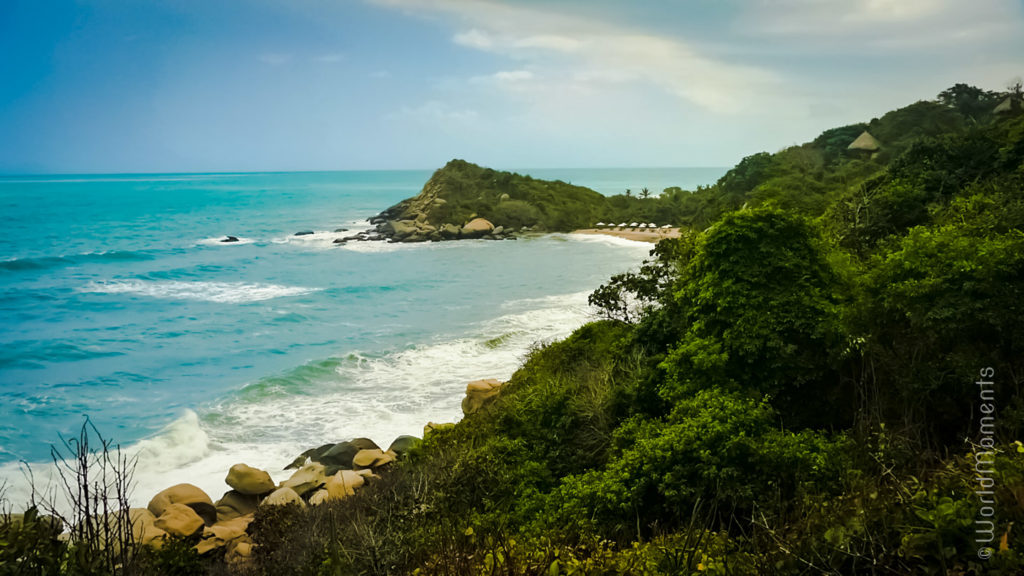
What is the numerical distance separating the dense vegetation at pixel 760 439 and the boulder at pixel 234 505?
192cm

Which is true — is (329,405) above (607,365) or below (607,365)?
below

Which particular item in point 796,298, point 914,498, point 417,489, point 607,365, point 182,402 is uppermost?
point 796,298

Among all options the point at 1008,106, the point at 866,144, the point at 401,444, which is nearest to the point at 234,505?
the point at 401,444

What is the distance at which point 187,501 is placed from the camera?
12578 millimetres

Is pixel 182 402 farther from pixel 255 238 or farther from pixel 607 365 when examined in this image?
pixel 255 238

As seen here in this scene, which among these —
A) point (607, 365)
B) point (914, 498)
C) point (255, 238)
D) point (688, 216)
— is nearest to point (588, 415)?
point (607, 365)

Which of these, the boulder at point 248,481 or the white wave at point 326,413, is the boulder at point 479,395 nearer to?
the white wave at point 326,413

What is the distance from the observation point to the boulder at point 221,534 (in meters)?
11.2

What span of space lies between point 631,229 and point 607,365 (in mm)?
44666

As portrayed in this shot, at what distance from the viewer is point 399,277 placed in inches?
1508

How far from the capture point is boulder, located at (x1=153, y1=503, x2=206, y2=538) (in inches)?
442

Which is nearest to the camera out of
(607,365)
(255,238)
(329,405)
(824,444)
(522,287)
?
(824,444)

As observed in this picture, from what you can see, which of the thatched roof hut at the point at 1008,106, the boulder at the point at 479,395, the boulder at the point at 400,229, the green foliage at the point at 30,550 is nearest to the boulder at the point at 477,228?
the boulder at the point at 400,229

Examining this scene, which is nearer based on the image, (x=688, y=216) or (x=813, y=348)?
(x=813, y=348)
